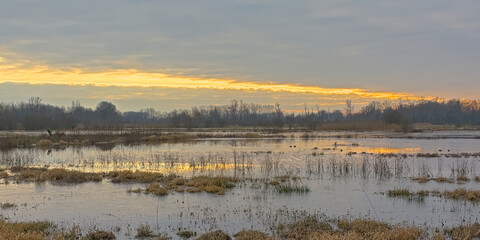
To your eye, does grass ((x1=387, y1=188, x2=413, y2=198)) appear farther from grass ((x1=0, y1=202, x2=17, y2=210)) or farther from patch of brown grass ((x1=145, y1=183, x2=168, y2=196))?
grass ((x1=0, y1=202, x2=17, y2=210))

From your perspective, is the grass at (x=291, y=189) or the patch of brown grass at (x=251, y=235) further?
the grass at (x=291, y=189)

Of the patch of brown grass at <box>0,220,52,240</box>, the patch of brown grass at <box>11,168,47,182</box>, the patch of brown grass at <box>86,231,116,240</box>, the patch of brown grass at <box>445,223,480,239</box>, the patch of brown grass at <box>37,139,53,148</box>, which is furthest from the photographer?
the patch of brown grass at <box>37,139,53,148</box>

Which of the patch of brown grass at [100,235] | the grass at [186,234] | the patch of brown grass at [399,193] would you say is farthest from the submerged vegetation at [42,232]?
the patch of brown grass at [399,193]

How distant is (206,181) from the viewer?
19.4m

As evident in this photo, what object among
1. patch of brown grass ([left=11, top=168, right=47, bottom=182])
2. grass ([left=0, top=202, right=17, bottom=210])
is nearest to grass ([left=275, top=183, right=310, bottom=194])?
grass ([left=0, top=202, right=17, bottom=210])

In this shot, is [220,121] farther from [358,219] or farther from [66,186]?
[358,219]

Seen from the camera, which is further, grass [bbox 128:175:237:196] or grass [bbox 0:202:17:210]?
grass [bbox 128:175:237:196]

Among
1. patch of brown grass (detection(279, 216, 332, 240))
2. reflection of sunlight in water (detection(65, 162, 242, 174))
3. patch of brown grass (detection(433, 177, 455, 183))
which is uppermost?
reflection of sunlight in water (detection(65, 162, 242, 174))

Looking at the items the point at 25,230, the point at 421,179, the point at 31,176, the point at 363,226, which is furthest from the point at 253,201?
the point at 31,176

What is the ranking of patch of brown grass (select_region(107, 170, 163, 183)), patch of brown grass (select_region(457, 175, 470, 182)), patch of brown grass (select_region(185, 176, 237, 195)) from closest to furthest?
patch of brown grass (select_region(185, 176, 237, 195)) < patch of brown grass (select_region(457, 175, 470, 182)) < patch of brown grass (select_region(107, 170, 163, 183))

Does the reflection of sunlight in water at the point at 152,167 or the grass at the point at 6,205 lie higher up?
the reflection of sunlight in water at the point at 152,167

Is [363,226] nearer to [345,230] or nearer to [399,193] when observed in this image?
[345,230]

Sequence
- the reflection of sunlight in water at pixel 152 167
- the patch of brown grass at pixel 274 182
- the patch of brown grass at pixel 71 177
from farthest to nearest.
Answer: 1. the reflection of sunlight in water at pixel 152 167
2. the patch of brown grass at pixel 71 177
3. the patch of brown grass at pixel 274 182

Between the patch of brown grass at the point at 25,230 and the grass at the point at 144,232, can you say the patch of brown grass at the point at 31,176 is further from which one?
the grass at the point at 144,232
